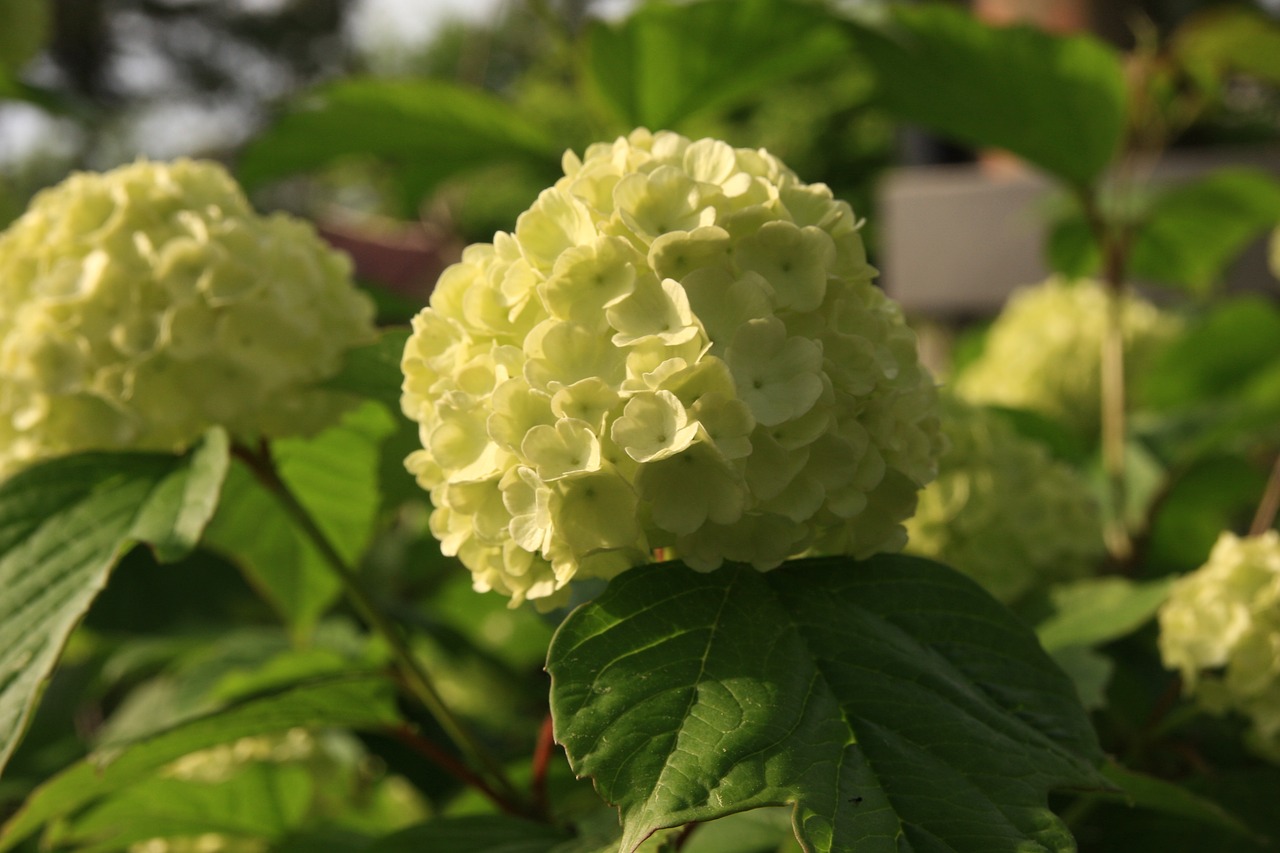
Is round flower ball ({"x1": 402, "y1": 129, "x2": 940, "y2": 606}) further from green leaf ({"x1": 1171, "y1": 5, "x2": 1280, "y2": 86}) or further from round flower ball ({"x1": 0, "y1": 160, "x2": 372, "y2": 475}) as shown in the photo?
green leaf ({"x1": 1171, "y1": 5, "x2": 1280, "y2": 86})

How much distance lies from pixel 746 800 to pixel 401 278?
6.69ft

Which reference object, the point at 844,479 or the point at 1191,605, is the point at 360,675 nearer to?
the point at 844,479

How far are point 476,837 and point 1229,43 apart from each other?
126 centimetres

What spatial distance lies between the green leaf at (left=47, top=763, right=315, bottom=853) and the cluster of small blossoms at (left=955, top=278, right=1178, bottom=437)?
1147 mm

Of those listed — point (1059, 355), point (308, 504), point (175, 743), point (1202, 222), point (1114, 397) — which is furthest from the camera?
point (1059, 355)

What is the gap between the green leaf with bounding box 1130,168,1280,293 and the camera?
1662 mm

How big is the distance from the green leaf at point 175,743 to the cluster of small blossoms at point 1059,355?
124cm

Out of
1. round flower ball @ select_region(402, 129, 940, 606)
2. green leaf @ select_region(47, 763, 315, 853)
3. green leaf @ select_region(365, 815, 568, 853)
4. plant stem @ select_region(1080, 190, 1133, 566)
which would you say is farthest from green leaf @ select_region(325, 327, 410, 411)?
plant stem @ select_region(1080, 190, 1133, 566)

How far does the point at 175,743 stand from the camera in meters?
0.83

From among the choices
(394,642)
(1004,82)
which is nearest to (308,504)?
(394,642)

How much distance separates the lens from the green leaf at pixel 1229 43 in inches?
54.3

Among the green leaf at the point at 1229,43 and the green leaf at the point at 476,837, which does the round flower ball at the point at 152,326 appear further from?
the green leaf at the point at 1229,43

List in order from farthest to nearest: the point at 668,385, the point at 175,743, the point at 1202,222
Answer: the point at 1202,222, the point at 175,743, the point at 668,385

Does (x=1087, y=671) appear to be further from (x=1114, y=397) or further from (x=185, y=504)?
(x=1114, y=397)
